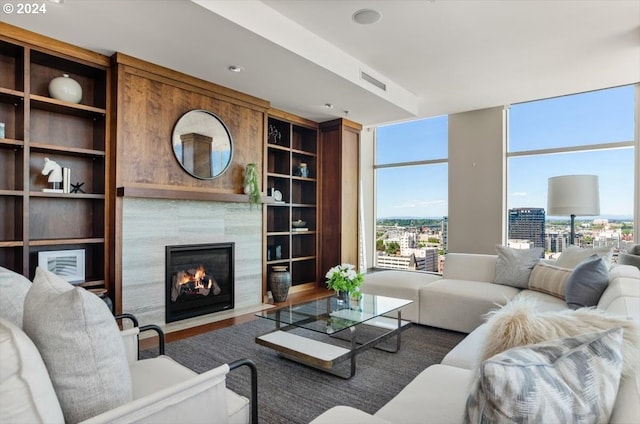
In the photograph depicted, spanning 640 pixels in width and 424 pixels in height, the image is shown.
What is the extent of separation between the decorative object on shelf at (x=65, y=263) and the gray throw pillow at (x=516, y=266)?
409cm

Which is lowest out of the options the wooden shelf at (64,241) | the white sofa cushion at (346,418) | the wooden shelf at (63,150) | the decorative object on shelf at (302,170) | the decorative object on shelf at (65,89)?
the white sofa cushion at (346,418)

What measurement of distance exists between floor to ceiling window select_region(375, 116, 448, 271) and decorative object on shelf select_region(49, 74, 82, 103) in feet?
16.0

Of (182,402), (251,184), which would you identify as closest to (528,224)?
(251,184)

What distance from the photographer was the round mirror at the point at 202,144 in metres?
3.94

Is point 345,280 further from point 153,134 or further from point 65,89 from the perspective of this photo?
point 65,89

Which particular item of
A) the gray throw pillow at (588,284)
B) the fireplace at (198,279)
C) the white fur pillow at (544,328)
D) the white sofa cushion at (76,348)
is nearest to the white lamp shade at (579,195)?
the gray throw pillow at (588,284)

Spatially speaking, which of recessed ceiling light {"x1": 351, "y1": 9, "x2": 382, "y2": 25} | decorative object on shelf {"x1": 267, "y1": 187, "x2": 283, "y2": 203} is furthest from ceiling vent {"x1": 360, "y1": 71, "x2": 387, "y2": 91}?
decorative object on shelf {"x1": 267, "y1": 187, "x2": 283, "y2": 203}

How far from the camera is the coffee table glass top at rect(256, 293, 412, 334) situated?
2655 mm

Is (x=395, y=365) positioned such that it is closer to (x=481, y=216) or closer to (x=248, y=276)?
(x=248, y=276)

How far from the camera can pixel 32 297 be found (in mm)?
1109

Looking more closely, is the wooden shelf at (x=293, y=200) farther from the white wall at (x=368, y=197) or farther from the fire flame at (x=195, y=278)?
the fire flame at (x=195, y=278)

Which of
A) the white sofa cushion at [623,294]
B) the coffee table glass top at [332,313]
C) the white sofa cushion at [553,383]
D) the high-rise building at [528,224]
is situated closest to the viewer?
the white sofa cushion at [553,383]

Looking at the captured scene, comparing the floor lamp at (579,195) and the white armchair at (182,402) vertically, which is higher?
the floor lamp at (579,195)

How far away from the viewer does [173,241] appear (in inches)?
151
